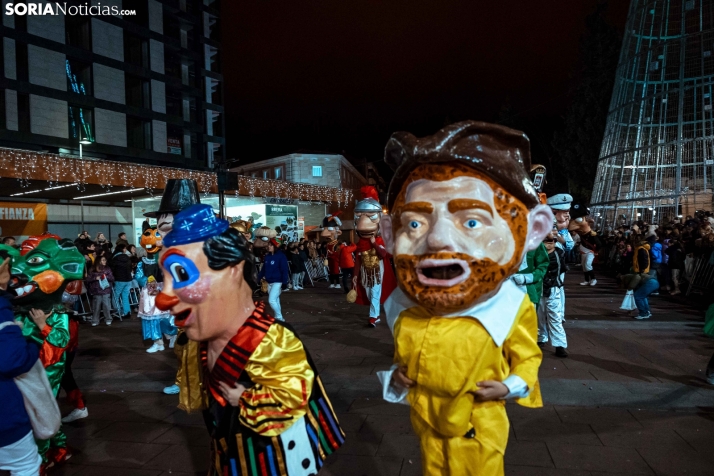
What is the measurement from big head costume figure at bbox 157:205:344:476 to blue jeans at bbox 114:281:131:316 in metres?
9.13

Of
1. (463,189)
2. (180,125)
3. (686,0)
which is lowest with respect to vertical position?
(463,189)

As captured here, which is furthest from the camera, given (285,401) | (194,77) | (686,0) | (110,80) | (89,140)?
(194,77)

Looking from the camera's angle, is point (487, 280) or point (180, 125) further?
point (180, 125)

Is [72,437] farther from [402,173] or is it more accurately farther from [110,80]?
[110,80]

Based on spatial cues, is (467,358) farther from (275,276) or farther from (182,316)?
(275,276)

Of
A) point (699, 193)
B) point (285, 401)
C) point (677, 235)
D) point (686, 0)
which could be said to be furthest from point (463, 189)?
point (686, 0)

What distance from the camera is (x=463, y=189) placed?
6.86ft

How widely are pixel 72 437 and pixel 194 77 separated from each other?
33513mm

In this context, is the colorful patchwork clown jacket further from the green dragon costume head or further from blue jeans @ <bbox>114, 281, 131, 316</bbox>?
blue jeans @ <bbox>114, 281, 131, 316</bbox>

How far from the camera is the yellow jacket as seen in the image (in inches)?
79.8

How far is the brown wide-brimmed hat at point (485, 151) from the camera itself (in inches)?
81.7

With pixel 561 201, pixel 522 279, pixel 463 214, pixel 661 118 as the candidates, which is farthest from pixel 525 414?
pixel 661 118

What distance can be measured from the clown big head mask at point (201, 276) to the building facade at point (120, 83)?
24992 mm
